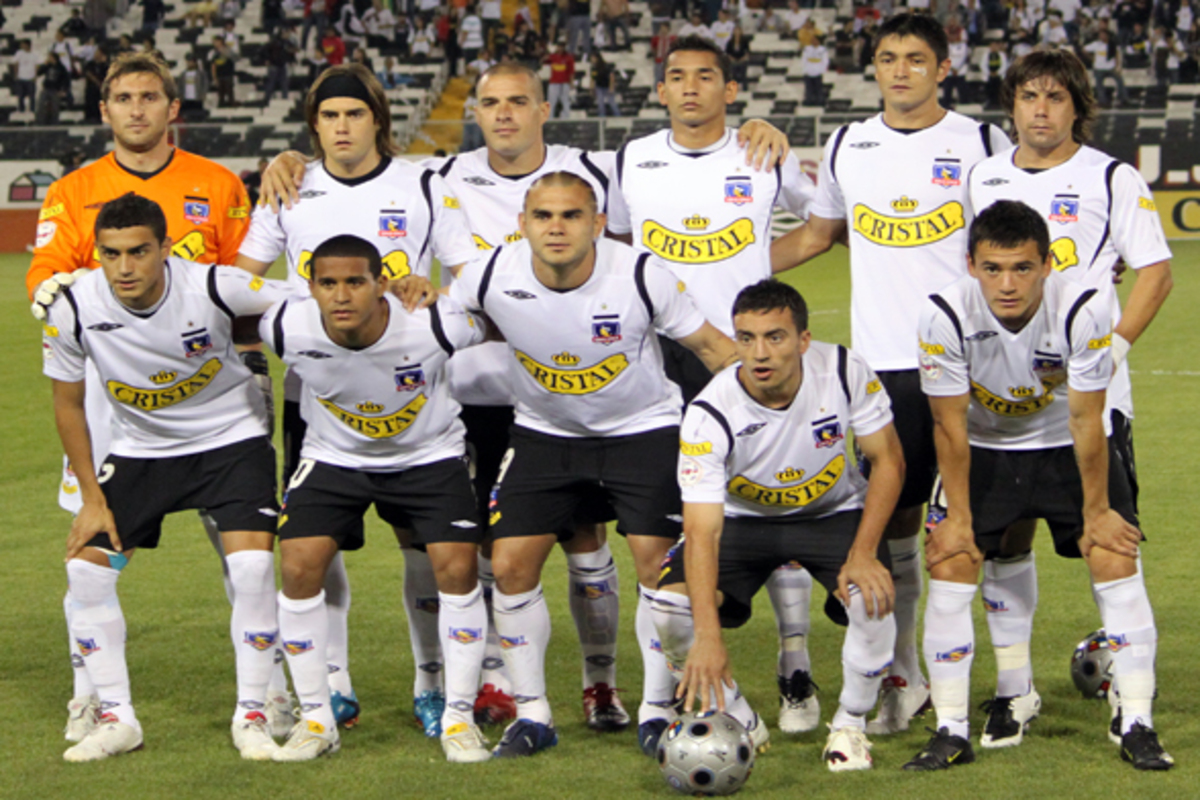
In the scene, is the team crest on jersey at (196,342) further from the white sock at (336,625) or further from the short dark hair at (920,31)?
the short dark hair at (920,31)

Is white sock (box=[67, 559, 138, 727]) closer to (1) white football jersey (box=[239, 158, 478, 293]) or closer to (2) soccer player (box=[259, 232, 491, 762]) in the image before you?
(2) soccer player (box=[259, 232, 491, 762])

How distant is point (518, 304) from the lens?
5301mm

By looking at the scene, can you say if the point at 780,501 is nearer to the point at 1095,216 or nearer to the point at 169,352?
the point at 1095,216

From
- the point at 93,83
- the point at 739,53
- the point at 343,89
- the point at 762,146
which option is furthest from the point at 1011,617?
the point at 93,83

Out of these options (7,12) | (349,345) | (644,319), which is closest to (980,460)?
(644,319)

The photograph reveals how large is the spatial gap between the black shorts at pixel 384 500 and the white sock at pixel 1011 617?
1.81 metres

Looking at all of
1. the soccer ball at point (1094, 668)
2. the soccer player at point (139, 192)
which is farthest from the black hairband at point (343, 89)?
the soccer ball at point (1094, 668)

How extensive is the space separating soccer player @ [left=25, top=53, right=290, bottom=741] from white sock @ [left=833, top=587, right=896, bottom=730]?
2.25 metres

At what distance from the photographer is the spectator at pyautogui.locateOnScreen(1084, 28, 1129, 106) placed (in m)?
27.6

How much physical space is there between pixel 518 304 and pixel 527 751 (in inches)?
60.4

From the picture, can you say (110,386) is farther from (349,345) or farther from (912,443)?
(912,443)

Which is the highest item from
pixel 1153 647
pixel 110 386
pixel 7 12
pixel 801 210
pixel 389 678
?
pixel 7 12

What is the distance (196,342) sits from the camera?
5.30 metres

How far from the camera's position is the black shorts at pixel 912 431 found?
5590 mm
